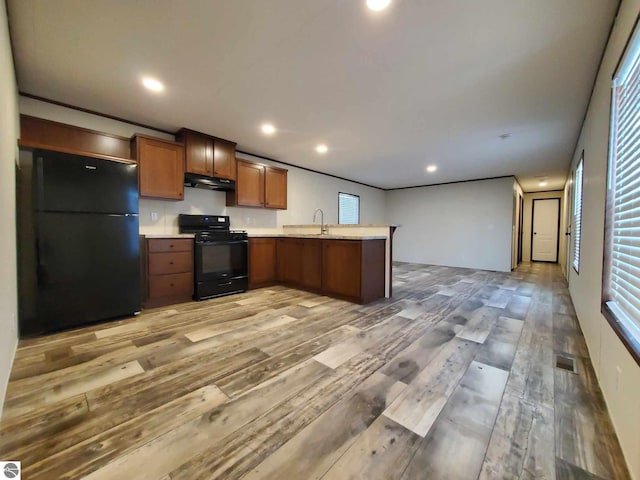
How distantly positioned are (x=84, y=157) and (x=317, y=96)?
2.50m

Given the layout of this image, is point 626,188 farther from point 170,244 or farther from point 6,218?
point 170,244

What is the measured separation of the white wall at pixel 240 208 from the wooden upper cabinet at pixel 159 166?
1.06 ft

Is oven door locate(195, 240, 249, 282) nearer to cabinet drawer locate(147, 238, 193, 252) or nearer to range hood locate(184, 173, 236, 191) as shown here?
cabinet drawer locate(147, 238, 193, 252)

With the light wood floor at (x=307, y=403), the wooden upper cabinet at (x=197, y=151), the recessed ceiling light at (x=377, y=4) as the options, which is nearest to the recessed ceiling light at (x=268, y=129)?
the wooden upper cabinet at (x=197, y=151)

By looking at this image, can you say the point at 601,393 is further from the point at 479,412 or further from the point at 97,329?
the point at 97,329

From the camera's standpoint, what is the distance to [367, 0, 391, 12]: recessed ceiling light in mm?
1673

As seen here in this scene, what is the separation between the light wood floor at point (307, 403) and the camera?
1175 millimetres

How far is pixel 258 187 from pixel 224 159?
75 centimetres

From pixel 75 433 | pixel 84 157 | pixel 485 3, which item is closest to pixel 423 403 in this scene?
pixel 75 433

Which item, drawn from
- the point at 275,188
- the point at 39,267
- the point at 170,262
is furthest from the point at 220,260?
the point at 39,267

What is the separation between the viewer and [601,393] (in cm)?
168

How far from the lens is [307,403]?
1.58 metres

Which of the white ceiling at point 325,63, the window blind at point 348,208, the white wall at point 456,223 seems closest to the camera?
the white ceiling at point 325,63

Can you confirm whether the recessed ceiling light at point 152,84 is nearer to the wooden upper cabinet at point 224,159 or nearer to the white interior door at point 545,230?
the wooden upper cabinet at point 224,159
